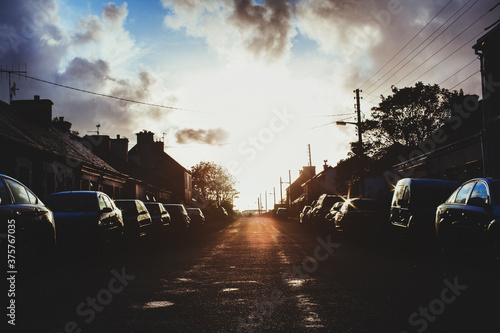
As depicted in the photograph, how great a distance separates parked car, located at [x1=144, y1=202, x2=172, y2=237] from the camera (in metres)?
17.3

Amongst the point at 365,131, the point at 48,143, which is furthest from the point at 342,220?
the point at 365,131

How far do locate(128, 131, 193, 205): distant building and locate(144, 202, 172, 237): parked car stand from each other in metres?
47.4

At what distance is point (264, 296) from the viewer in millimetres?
6207

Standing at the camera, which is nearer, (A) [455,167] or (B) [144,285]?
(B) [144,285]

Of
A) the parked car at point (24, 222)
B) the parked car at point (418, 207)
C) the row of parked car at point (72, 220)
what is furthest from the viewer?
the parked car at point (418, 207)

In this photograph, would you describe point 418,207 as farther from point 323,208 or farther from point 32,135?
point 32,135

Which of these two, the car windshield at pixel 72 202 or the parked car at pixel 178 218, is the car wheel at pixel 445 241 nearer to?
the car windshield at pixel 72 202

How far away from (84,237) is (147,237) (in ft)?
15.5

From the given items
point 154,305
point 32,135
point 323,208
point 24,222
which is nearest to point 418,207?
point 154,305

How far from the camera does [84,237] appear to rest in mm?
10562

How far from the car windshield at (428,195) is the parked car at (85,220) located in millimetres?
8165

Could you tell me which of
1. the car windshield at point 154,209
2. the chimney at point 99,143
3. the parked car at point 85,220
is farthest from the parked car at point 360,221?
the chimney at point 99,143

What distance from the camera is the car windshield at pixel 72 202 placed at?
11344 millimetres

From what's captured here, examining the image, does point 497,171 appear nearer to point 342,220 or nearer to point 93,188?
point 342,220
